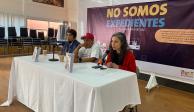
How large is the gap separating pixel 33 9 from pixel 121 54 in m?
7.17

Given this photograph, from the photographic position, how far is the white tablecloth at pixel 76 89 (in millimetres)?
1524

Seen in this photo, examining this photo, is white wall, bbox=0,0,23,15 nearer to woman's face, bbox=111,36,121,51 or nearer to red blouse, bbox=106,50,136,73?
woman's face, bbox=111,36,121,51

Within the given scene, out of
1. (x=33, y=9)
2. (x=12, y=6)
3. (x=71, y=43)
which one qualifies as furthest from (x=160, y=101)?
(x=33, y=9)

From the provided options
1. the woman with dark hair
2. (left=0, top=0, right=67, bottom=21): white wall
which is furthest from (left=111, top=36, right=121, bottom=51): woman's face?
(left=0, top=0, right=67, bottom=21): white wall

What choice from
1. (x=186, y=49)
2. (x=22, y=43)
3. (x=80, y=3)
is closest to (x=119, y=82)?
(x=186, y=49)

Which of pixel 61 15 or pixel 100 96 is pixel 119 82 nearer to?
pixel 100 96

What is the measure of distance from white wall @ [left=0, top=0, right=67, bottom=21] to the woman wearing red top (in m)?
6.65

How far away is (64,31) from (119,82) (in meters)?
1.19

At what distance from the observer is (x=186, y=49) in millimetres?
3365

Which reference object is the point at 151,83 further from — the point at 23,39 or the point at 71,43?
the point at 23,39

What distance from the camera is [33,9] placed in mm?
8234

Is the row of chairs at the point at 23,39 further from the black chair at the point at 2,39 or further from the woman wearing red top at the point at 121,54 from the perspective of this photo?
the woman wearing red top at the point at 121,54

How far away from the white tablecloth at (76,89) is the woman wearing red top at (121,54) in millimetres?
230

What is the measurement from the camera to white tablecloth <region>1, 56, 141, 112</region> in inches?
60.0
